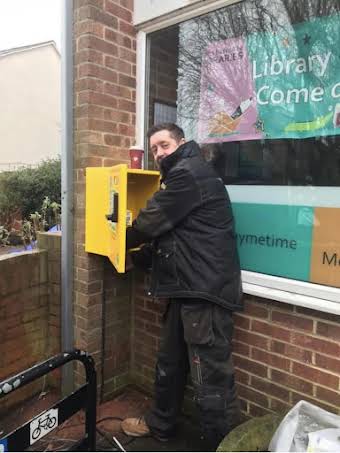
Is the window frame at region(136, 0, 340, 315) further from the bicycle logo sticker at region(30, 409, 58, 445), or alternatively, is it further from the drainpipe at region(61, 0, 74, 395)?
the bicycle logo sticker at region(30, 409, 58, 445)

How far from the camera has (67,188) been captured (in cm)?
293

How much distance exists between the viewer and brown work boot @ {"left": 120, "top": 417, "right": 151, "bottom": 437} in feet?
8.73

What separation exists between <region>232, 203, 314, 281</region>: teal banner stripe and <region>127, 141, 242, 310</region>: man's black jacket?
0.90ft

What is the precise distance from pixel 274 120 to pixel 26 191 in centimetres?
770

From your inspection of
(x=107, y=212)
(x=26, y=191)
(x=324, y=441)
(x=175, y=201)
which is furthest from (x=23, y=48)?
(x=324, y=441)

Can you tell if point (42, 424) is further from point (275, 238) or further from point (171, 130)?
point (171, 130)

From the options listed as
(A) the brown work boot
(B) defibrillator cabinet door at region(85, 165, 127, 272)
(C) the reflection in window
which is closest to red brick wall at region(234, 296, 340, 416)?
(A) the brown work boot

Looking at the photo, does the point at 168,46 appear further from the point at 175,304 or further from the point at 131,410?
the point at 131,410

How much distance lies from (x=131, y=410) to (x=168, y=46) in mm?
2894

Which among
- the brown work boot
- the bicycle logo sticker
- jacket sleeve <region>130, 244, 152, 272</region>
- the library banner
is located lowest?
the brown work boot

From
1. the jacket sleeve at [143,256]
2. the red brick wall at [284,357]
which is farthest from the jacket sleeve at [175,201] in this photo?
the red brick wall at [284,357]

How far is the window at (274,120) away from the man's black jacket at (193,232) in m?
0.32

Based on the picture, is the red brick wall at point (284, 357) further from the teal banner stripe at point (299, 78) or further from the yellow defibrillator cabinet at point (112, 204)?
the teal banner stripe at point (299, 78)

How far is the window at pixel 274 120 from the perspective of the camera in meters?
2.25
